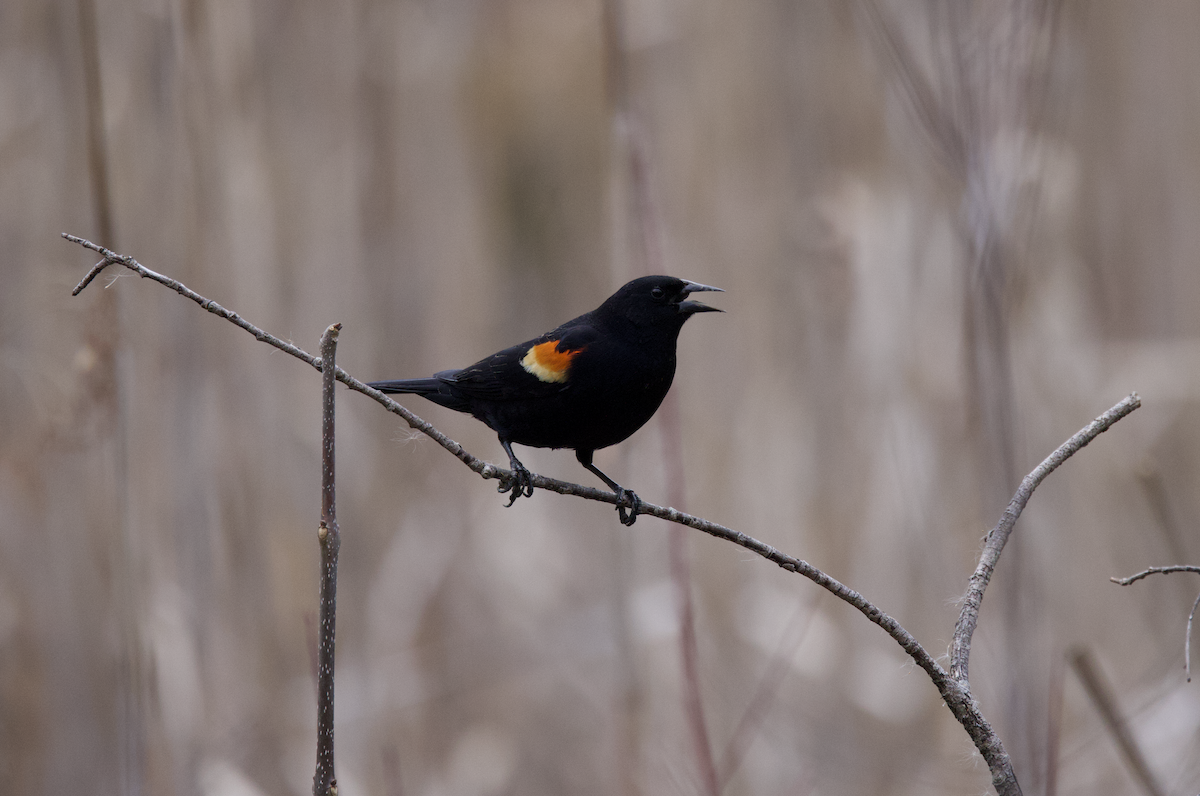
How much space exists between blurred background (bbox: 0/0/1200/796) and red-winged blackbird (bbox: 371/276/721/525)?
21.0 inches

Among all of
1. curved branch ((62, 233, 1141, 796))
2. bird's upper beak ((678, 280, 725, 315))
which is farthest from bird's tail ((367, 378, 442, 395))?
curved branch ((62, 233, 1141, 796))

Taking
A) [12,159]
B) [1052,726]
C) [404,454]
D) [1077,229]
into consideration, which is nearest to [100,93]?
[12,159]

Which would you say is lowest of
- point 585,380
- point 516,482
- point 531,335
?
point 516,482

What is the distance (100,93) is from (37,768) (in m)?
2.32

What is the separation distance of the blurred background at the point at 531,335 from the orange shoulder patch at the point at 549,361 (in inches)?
25.9

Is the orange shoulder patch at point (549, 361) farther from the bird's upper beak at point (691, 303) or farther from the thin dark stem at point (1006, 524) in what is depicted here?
the thin dark stem at point (1006, 524)

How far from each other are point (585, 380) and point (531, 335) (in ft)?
5.44

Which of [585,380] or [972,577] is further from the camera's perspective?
[585,380]

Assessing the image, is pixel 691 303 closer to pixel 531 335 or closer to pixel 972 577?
pixel 972 577

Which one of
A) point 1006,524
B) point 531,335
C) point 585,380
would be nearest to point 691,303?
point 585,380

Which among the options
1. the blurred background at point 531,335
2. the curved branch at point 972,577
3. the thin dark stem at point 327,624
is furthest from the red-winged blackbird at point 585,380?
the thin dark stem at point 327,624

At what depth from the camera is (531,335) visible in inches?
147

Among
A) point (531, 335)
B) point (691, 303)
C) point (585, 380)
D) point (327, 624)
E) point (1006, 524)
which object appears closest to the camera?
point (327, 624)

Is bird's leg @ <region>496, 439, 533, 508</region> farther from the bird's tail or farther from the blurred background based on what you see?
the blurred background
